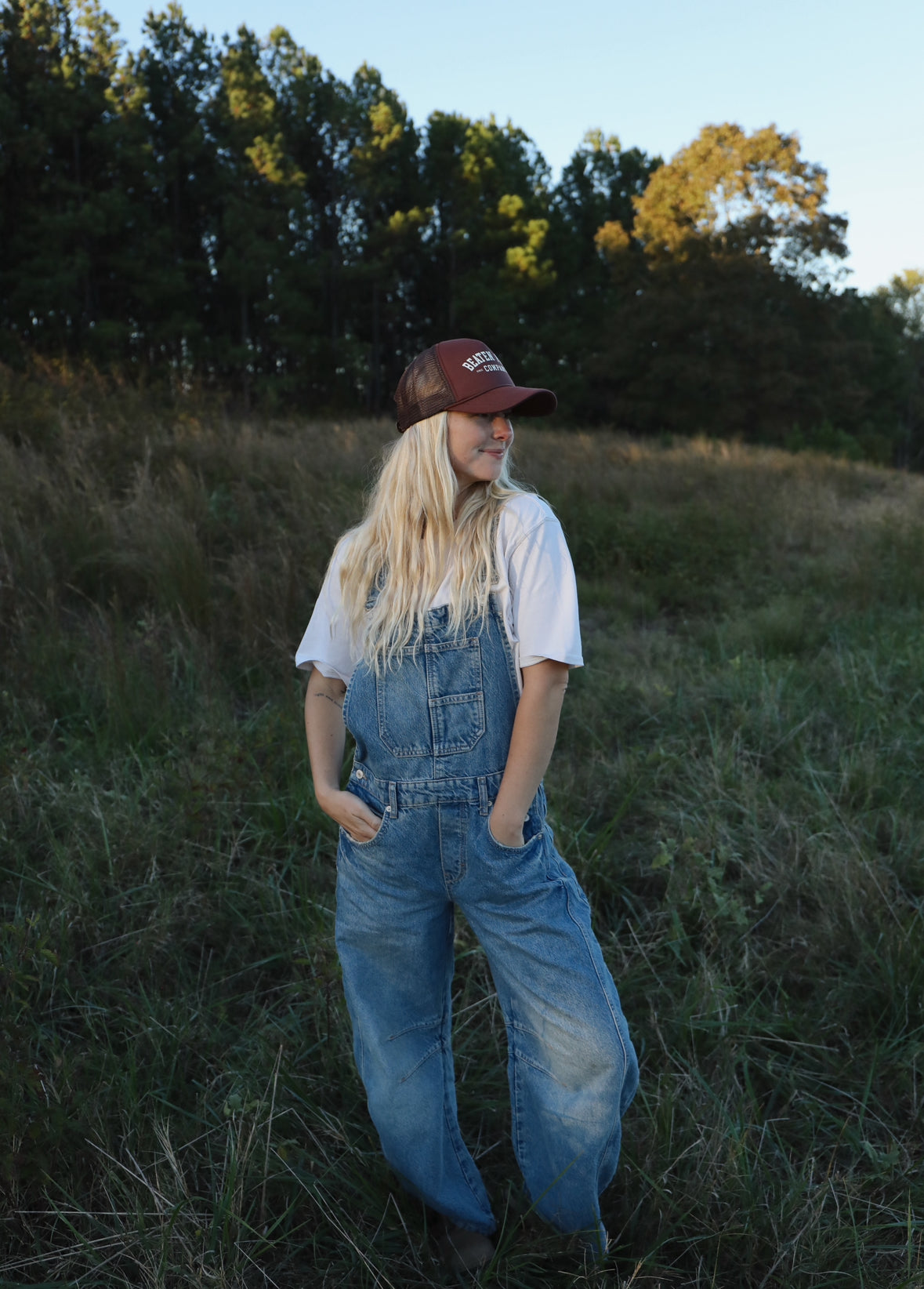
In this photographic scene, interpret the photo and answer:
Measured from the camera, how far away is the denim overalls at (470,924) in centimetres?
172

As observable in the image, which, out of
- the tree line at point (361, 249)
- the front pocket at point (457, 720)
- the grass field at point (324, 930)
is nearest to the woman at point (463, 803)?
the front pocket at point (457, 720)

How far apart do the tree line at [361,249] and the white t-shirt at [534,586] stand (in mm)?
21244

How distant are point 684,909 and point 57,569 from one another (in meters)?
3.97

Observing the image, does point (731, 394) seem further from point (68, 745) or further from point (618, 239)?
point (68, 745)

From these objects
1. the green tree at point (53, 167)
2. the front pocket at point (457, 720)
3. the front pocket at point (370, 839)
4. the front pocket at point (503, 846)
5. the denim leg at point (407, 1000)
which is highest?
the green tree at point (53, 167)

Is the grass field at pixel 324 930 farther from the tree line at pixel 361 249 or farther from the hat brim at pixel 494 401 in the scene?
the tree line at pixel 361 249

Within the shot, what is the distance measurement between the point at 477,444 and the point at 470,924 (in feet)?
3.20

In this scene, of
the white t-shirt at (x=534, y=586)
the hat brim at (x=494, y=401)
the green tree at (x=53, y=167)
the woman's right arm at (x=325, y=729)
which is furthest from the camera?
the green tree at (x=53, y=167)

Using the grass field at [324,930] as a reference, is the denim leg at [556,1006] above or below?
above

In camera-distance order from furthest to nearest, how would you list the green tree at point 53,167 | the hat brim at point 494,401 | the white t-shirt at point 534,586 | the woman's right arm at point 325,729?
the green tree at point 53,167, the woman's right arm at point 325,729, the hat brim at point 494,401, the white t-shirt at point 534,586

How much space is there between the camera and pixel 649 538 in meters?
7.49

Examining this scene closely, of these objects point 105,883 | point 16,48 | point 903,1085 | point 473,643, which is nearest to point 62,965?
point 105,883

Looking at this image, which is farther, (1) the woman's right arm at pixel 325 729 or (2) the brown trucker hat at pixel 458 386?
(1) the woman's right arm at pixel 325 729

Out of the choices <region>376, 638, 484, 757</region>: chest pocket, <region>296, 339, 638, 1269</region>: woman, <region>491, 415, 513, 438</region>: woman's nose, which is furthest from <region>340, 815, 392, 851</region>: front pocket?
<region>491, 415, 513, 438</region>: woman's nose
